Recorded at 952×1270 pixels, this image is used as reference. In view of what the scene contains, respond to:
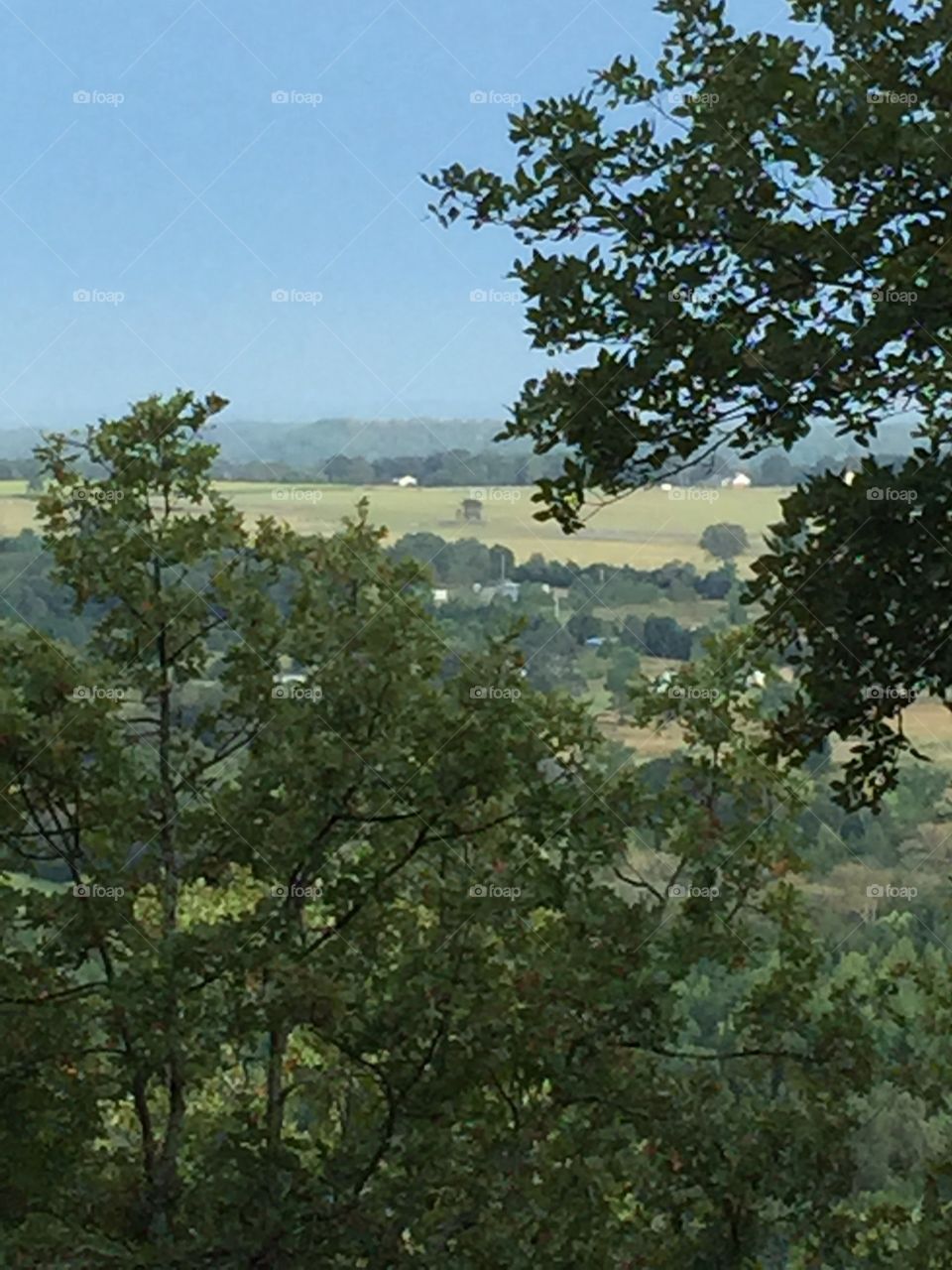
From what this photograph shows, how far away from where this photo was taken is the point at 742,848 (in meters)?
4.46

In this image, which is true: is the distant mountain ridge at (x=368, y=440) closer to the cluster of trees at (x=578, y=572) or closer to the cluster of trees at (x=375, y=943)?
the cluster of trees at (x=578, y=572)

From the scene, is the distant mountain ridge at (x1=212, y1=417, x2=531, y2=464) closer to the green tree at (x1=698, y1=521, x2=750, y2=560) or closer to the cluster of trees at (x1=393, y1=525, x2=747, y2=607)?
the cluster of trees at (x1=393, y1=525, x2=747, y2=607)

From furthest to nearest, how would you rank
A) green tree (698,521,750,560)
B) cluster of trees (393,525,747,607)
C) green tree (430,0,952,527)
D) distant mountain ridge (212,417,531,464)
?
1. distant mountain ridge (212,417,531,464)
2. cluster of trees (393,525,747,607)
3. green tree (698,521,750,560)
4. green tree (430,0,952,527)

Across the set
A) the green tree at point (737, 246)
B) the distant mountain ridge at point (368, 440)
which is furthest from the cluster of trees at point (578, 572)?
the green tree at point (737, 246)

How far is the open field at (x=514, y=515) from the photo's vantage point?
4441mm

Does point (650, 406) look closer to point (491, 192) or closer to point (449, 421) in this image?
point (491, 192)

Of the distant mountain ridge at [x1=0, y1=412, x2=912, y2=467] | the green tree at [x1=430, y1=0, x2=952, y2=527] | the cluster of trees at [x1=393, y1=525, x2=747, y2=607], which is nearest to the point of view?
the green tree at [x1=430, y1=0, x2=952, y2=527]

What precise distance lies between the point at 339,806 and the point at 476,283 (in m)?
1.75

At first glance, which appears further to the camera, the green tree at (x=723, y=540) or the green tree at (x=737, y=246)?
the green tree at (x=723, y=540)

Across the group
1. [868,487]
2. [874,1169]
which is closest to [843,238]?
[868,487]

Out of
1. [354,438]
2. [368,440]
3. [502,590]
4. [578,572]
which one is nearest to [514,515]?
[502,590]

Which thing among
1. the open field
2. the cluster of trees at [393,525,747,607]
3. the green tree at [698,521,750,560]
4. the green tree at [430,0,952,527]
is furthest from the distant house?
the green tree at [430,0,952,527]

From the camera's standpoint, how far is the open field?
444 centimetres

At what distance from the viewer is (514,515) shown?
A: 441 cm
